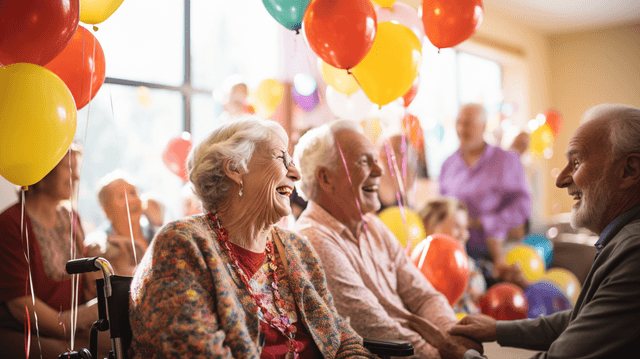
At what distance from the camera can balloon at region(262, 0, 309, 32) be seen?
1997 millimetres

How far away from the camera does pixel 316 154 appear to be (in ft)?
6.84

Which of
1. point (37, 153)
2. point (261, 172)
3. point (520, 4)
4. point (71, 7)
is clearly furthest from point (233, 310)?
point (520, 4)

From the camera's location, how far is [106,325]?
51.4 inches

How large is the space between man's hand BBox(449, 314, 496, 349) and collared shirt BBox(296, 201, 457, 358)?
0.39 feet

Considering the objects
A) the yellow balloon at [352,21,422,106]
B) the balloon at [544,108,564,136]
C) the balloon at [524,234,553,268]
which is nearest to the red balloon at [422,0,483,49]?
the yellow balloon at [352,21,422,106]

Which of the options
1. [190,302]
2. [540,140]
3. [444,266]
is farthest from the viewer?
[540,140]

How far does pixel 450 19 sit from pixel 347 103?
108cm

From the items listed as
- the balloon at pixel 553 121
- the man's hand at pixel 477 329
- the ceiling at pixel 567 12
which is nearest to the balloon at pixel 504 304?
the man's hand at pixel 477 329

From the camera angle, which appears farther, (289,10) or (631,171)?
(289,10)

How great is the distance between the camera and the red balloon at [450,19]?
2.07 meters

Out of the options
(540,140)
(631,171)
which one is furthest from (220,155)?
(540,140)

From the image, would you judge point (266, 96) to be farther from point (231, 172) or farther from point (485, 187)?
point (231, 172)

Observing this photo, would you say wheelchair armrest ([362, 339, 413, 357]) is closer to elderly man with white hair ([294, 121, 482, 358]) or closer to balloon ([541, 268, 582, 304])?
elderly man with white hair ([294, 121, 482, 358])

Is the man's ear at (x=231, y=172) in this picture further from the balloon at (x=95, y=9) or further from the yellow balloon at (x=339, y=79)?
the yellow balloon at (x=339, y=79)
